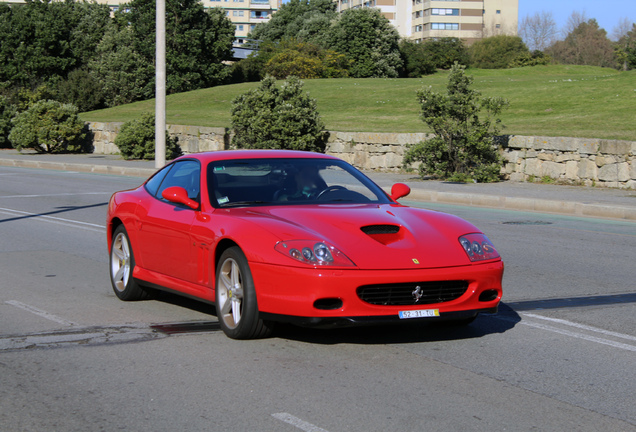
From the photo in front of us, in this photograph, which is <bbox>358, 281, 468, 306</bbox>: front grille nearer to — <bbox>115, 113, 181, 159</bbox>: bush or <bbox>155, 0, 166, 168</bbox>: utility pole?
<bbox>155, 0, 166, 168</bbox>: utility pole

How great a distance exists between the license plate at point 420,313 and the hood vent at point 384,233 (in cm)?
52

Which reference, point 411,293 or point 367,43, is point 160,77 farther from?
point 367,43

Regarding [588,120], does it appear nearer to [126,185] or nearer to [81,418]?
[126,185]

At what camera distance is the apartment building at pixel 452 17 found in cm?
12638

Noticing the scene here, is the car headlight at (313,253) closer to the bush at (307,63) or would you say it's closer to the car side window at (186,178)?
the car side window at (186,178)

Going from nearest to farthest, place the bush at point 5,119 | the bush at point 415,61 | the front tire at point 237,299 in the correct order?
the front tire at point 237,299
the bush at point 5,119
the bush at point 415,61

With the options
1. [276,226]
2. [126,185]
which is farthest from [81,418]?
[126,185]

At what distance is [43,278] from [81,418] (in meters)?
4.79

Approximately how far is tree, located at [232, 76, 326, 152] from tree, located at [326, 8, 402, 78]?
128ft

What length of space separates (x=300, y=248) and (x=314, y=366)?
0.81 metres

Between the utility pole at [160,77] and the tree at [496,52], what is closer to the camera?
the utility pole at [160,77]

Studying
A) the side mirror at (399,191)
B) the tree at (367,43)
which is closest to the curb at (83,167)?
the side mirror at (399,191)

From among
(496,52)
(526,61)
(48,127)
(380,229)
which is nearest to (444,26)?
(496,52)

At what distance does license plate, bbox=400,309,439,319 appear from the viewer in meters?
5.54
